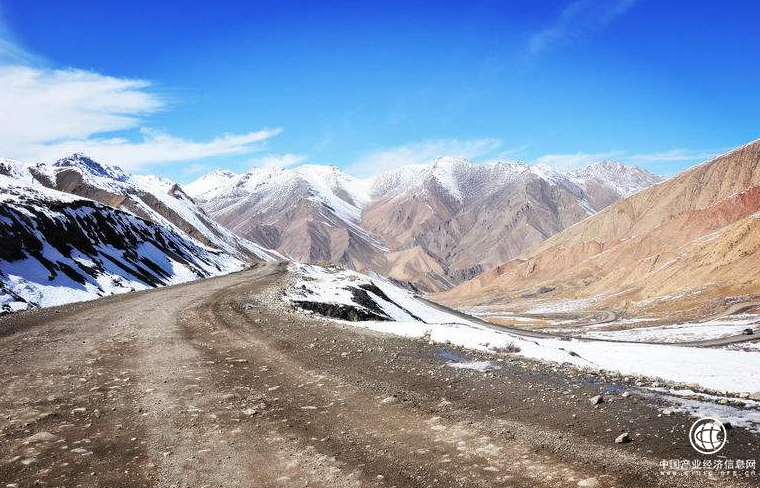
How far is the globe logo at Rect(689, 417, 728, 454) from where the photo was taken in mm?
6319

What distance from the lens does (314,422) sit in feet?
25.3

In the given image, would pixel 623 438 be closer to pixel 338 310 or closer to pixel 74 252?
pixel 338 310

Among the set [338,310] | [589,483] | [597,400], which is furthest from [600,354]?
[589,483]

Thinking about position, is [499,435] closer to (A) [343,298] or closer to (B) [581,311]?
(A) [343,298]

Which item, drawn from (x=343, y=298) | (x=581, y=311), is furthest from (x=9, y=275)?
(x=581, y=311)

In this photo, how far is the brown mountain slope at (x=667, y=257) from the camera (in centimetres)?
8875

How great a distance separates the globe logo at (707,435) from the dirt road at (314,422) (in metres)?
0.13

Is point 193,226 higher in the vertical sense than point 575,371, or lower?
higher

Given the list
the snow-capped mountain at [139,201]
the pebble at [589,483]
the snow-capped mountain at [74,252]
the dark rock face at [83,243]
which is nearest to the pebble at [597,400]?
the pebble at [589,483]

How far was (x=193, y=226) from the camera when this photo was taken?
17525 cm

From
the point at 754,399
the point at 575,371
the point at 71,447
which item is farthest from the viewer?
the point at 575,371

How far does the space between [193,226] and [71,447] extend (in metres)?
179

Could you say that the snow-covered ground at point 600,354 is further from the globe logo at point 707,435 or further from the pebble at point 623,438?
the pebble at point 623,438

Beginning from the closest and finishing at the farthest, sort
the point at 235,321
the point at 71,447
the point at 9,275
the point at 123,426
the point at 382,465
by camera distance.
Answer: the point at 382,465, the point at 71,447, the point at 123,426, the point at 235,321, the point at 9,275
